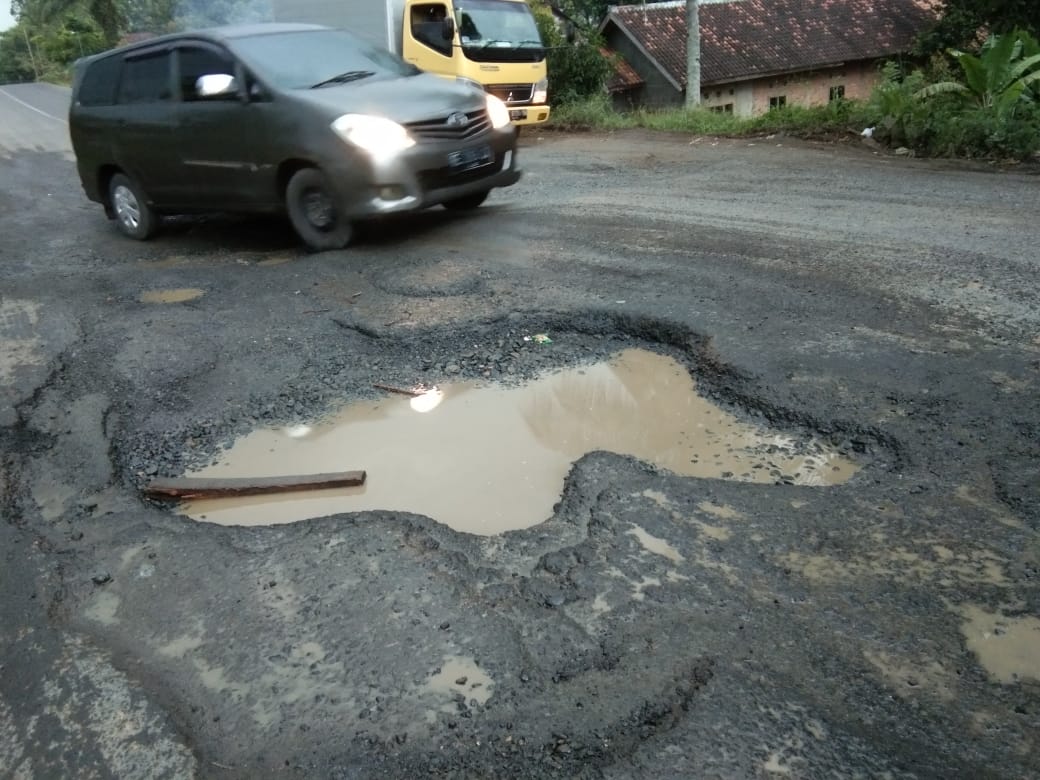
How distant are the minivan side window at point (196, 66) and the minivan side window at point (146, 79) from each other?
213 millimetres

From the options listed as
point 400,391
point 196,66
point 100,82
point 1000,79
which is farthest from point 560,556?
point 1000,79

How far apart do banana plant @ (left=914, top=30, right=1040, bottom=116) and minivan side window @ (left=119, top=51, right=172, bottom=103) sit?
28.8 feet

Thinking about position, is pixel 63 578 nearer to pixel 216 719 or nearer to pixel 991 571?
pixel 216 719

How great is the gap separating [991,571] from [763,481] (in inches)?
35.3

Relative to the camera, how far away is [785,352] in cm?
454

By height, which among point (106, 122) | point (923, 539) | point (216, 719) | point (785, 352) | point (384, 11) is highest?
point (384, 11)

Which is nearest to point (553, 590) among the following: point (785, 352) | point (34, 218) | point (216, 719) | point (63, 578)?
point (216, 719)

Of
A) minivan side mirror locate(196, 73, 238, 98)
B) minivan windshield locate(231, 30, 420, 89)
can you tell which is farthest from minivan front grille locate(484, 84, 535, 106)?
minivan side mirror locate(196, 73, 238, 98)

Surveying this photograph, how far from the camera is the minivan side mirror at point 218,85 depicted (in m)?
6.88

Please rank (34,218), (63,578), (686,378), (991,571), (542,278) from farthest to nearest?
(34,218) → (542,278) → (686,378) → (63,578) → (991,571)

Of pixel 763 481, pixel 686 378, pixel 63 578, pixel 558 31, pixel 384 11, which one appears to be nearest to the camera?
pixel 63 578

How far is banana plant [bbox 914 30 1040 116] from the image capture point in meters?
10.1

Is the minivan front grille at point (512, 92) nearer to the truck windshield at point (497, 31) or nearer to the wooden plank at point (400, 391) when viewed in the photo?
the truck windshield at point (497, 31)

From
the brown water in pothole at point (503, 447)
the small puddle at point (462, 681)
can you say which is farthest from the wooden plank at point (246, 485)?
the small puddle at point (462, 681)
